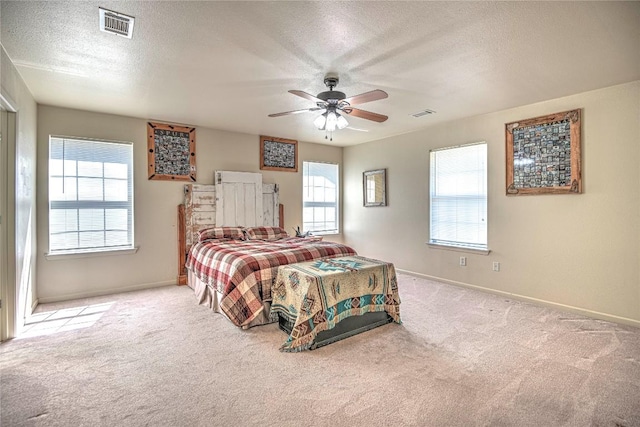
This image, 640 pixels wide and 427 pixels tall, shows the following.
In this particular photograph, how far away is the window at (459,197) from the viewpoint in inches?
174

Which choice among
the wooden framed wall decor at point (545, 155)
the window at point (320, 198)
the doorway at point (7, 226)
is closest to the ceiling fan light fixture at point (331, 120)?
the wooden framed wall decor at point (545, 155)

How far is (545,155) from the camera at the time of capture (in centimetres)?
373

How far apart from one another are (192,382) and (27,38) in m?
2.77

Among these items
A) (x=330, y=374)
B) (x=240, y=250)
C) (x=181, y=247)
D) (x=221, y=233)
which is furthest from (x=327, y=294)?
(x=181, y=247)

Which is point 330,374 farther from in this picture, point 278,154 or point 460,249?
point 278,154

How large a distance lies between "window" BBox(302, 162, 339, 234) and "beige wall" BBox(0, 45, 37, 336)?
3.92 m

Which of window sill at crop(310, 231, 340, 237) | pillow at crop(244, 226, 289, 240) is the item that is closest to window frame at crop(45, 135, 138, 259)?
pillow at crop(244, 226, 289, 240)

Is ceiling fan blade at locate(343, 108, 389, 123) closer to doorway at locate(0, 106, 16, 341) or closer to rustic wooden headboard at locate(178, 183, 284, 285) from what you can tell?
rustic wooden headboard at locate(178, 183, 284, 285)

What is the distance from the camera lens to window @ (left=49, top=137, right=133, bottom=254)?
13.1 ft

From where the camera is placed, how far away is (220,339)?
2.86 meters

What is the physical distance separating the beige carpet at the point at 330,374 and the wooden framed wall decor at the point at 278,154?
3.06 m

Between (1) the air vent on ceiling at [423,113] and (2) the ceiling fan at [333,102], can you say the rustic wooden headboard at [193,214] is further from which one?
(1) the air vent on ceiling at [423,113]

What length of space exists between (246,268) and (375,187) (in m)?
3.47

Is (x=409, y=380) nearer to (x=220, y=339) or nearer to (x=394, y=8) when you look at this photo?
(x=220, y=339)
